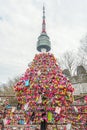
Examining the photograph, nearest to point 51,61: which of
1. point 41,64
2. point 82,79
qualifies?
point 41,64

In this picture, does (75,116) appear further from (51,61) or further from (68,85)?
(51,61)

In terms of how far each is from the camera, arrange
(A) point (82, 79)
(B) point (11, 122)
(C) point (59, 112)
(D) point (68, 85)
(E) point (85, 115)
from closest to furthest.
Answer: (C) point (59, 112) → (D) point (68, 85) → (E) point (85, 115) → (B) point (11, 122) → (A) point (82, 79)

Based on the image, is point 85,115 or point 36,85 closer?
point 36,85

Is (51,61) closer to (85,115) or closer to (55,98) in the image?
(55,98)

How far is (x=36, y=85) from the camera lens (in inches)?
301

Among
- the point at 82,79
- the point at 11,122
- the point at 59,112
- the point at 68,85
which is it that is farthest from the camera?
the point at 82,79

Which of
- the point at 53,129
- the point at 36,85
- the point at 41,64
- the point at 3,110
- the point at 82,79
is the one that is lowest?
the point at 53,129

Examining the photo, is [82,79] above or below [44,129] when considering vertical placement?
above

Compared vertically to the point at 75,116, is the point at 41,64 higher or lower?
higher

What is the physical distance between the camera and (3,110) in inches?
376

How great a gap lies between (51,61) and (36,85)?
3.97 ft

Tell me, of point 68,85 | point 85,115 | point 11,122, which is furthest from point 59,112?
point 11,122

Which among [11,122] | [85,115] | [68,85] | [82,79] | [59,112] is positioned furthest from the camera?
[82,79]

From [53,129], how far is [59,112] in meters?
1.59
